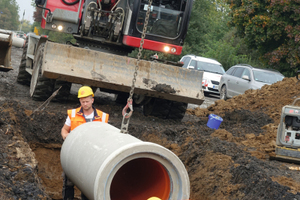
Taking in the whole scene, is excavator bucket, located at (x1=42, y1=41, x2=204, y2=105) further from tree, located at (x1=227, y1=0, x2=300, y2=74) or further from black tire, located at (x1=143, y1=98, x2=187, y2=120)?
tree, located at (x1=227, y1=0, x2=300, y2=74)

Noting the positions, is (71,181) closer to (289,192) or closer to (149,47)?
(289,192)

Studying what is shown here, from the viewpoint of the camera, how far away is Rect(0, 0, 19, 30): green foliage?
11575 cm

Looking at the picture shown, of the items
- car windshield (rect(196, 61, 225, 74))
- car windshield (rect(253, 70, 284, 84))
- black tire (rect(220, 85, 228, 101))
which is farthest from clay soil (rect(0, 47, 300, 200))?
car windshield (rect(196, 61, 225, 74))

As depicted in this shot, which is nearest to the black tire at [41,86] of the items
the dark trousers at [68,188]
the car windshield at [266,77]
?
the dark trousers at [68,188]

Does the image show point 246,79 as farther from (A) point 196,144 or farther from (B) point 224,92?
(A) point 196,144

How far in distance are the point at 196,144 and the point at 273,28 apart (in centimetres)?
1181

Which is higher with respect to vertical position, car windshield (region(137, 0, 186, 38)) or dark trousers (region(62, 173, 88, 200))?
car windshield (region(137, 0, 186, 38))

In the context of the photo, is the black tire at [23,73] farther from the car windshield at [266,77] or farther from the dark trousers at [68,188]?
the car windshield at [266,77]

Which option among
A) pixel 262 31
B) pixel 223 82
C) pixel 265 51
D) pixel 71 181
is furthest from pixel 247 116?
pixel 265 51

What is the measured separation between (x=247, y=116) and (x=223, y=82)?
18.3 feet

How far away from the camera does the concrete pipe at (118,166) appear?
4020 millimetres

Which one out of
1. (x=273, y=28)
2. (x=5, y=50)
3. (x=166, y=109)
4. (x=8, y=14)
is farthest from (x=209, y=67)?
(x=8, y=14)

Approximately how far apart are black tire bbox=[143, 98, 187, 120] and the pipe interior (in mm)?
4477

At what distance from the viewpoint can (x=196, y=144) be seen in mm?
7926
